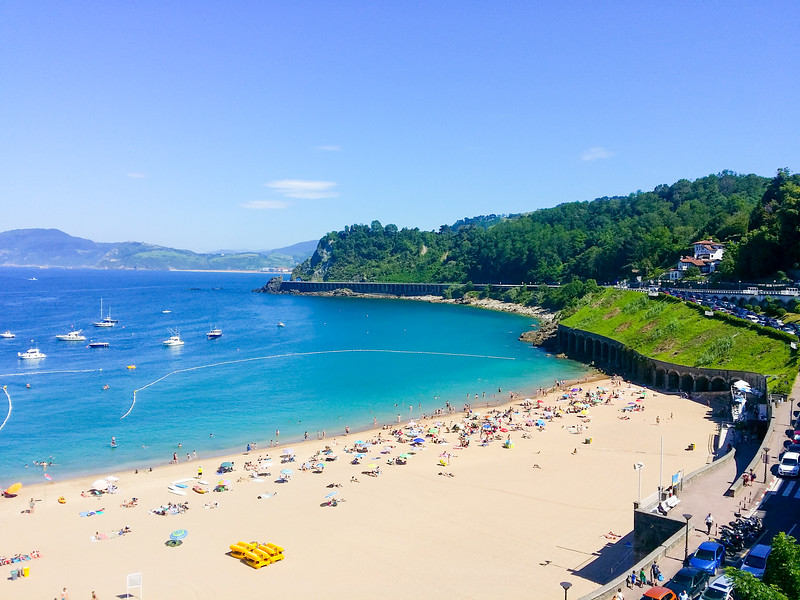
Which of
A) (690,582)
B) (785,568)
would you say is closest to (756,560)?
(690,582)

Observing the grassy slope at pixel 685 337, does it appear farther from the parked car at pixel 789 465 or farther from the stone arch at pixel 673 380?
the parked car at pixel 789 465

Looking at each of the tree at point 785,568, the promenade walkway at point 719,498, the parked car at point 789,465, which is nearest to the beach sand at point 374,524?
the promenade walkway at point 719,498

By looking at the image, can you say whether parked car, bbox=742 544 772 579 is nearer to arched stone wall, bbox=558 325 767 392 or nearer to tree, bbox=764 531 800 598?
tree, bbox=764 531 800 598

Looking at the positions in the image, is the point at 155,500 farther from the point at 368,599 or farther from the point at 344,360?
the point at 344,360

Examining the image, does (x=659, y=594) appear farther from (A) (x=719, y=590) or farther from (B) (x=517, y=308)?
(B) (x=517, y=308)

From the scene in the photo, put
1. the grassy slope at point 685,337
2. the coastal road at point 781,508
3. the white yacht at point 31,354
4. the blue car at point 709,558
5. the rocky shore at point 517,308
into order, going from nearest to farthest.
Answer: the blue car at point 709,558 < the coastal road at point 781,508 < the grassy slope at point 685,337 < the white yacht at point 31,354 < the rocky shore at point 517,308

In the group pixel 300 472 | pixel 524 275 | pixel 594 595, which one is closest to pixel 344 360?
pixel 300 472
